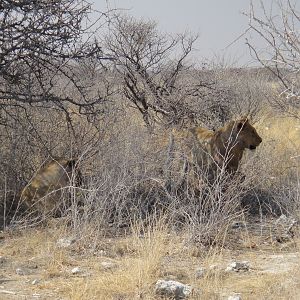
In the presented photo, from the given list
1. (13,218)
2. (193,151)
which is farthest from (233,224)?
(13,218)

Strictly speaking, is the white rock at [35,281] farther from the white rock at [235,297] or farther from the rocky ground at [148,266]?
the white rock at [235,297]

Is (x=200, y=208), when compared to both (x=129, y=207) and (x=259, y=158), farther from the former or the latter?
(x=259, y=158)

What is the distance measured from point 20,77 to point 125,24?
4340mm

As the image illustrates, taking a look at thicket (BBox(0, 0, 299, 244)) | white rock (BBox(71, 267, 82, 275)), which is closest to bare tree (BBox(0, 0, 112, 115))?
thicket (BBox(0, 0, 299, 244))

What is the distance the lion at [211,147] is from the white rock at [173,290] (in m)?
3.08

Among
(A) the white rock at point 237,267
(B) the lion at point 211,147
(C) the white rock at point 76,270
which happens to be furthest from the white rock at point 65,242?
(B) the lion at point 211,147

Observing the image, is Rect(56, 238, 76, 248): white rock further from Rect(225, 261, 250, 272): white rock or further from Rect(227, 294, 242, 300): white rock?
Rect(227, 294, 242, 300): white rock

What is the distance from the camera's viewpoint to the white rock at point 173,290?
→ 5.47 meters

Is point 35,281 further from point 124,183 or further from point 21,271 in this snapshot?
point 124,183

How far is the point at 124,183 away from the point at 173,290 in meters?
2.80

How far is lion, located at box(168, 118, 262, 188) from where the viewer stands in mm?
8844

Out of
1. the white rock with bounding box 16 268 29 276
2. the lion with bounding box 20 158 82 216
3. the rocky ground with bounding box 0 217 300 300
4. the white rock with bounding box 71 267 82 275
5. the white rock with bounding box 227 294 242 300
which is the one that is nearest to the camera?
the white rock with bounding box 227 294 242 300

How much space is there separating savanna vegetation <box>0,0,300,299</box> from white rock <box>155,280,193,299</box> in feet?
0.40

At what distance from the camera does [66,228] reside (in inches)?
306
